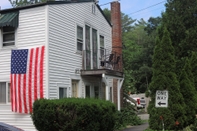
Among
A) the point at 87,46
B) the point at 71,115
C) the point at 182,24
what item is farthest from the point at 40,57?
the point at 182,24

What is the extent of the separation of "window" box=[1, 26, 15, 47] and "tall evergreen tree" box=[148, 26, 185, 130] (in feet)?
22.8

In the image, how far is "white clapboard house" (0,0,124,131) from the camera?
14.0 m

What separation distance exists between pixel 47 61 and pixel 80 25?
3.92 meters

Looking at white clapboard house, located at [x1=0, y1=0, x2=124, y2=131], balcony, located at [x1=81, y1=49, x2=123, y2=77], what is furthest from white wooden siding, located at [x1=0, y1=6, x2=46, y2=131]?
balcony, located at [x1=81, y1=49, x2=123, y2=77]

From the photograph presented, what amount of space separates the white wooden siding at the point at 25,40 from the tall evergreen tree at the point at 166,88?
502 cm

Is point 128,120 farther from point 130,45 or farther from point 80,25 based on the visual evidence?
point 130,45

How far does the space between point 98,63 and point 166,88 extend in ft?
21.3

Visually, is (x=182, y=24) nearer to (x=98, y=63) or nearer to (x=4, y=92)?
(x=98, y=63)

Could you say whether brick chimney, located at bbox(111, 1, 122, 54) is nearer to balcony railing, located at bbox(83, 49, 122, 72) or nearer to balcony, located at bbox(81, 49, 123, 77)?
balcony, located at bbox(81, 49, 123, 77)

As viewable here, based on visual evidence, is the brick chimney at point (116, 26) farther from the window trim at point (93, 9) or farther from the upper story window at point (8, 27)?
the upper story window at point (8, 27)

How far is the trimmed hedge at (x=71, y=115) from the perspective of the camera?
11.3 m

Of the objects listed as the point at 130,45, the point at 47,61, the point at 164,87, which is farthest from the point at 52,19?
the point at 130,45

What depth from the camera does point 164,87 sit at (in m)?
12.4

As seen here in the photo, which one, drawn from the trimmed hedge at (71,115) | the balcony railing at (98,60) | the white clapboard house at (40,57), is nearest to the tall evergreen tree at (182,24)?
the balcony railing at (98,60)
